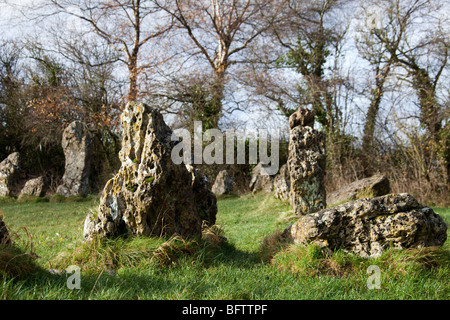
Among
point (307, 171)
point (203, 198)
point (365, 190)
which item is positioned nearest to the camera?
point (203, 198)

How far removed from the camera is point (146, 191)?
4.96m

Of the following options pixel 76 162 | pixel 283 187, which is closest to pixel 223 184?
pixel 283 187

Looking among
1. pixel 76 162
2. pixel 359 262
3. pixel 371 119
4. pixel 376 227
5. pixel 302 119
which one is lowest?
pixel 359 262

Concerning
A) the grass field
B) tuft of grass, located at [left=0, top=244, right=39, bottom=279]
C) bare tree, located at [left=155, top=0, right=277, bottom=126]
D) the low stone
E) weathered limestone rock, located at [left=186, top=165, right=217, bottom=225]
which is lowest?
the grass field

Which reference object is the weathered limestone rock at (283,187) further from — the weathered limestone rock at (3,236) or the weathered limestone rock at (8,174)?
the weathered limestone rock at (8,174)

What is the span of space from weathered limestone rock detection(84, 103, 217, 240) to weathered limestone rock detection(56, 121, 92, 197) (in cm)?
1111

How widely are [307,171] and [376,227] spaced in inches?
180

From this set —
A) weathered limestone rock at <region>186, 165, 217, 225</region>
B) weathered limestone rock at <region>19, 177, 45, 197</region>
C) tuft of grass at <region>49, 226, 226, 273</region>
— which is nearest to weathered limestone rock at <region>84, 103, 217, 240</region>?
tuft of grass at <region>49, 226, 226, 273</region>

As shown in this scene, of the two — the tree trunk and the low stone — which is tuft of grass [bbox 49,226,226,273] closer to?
the low stone

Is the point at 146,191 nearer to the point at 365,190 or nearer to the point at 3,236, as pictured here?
the point at 3,236

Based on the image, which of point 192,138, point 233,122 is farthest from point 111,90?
point 233,122

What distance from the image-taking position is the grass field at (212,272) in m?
3.41

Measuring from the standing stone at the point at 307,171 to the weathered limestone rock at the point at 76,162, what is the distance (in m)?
9.96

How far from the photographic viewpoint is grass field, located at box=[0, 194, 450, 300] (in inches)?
134
